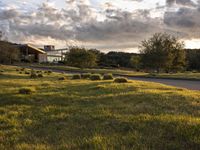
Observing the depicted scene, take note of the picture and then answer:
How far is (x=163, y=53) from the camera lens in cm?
6769

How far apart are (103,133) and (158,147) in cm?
164

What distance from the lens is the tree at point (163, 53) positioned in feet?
222

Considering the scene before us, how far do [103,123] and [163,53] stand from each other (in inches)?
2362

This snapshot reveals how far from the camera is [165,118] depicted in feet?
30.1

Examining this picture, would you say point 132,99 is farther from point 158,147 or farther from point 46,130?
point 158,147

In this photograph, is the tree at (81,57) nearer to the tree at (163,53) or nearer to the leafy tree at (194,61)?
the tree at (163,53)

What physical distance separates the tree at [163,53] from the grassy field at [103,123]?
5439cm

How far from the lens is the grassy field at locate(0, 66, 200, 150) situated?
7102 millimetres

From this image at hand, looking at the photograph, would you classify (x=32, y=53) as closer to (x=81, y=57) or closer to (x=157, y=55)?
(x=81, y=57)

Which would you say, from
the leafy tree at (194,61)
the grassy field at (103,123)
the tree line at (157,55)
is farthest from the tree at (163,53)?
the grassy field at (103,123)

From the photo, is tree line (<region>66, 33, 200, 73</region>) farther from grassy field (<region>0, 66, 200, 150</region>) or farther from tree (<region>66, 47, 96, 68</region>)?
grassy field (<region>0, 66, 200, 150</region>)

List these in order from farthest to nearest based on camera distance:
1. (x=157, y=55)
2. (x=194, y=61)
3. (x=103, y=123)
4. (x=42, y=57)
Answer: (x=42, y=57)
(x=194, y=61)
(x=157, y=55)
(x=103, y=123)

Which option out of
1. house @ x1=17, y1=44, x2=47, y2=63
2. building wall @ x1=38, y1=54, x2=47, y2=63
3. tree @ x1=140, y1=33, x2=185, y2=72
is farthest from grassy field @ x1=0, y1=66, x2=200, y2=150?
building wall @ x1=38, y1=54, x2=47, y2=63

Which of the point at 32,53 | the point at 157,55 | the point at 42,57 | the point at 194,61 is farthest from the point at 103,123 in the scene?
the point at 32,53
